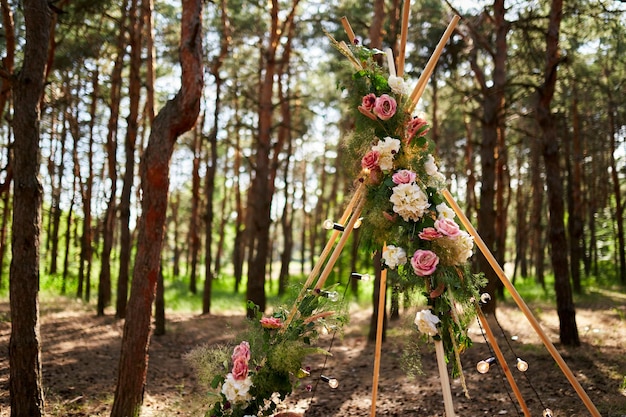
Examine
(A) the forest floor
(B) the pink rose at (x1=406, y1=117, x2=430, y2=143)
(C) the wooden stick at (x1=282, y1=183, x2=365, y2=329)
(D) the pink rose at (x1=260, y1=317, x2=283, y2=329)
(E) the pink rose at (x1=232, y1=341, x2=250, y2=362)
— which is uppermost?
(B) the pink rose at (x1=406, y1=117, x2=430, y2=143)

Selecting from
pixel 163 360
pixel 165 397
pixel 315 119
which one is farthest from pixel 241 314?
pixel 315 119

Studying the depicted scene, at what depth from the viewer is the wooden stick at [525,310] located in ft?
11.4

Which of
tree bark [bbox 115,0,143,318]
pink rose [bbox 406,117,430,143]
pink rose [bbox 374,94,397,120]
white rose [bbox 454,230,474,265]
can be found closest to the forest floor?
white rose [bbox 454,230,474,265]

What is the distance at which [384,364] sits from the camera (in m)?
7.95

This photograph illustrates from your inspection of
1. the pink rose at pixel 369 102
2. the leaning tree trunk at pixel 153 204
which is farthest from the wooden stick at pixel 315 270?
the leaning tree trunk at pixel 153 204

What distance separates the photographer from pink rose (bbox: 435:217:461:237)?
11.3ft

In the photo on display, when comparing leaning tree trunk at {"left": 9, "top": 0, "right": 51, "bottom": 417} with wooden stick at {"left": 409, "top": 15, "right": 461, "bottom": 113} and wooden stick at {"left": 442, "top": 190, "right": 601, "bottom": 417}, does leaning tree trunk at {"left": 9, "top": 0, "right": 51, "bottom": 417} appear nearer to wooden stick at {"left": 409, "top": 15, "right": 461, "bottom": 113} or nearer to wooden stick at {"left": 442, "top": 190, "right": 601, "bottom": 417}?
wooden stick at {"left": 409, "top": 15, "right": 461, "bottom": 113}

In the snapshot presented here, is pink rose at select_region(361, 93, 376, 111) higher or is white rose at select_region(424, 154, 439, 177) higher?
pink rose at select_region(361, 93, 376, 111)

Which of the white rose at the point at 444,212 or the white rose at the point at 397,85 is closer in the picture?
the white rose at the point at 444,212

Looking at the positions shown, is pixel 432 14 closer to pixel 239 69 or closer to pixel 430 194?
pixel 239 69

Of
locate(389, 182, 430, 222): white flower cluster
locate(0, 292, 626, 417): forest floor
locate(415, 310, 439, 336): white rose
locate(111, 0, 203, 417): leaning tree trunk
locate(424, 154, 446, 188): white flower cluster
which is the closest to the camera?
locate(415, 310, 439, 336): white rose

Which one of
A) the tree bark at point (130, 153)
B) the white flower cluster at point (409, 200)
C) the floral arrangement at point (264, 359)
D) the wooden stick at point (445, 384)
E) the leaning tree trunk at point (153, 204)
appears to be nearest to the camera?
the wooden stick at point (445, 384)

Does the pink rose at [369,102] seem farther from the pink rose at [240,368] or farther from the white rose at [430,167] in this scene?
the pink rose at [240,368]

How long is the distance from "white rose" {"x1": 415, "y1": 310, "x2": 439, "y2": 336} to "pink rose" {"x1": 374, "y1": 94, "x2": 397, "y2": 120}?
137 cm
